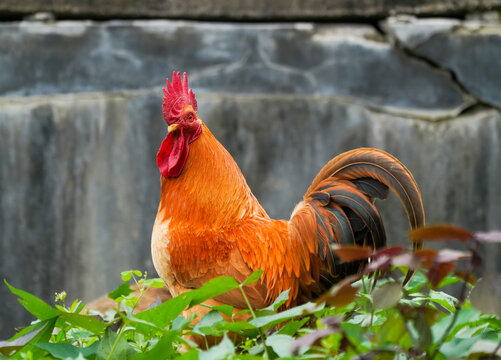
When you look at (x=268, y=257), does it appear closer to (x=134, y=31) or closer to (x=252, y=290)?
(x=252, y=290)

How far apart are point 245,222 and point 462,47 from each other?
240cm

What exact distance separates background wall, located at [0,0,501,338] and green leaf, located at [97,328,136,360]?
285cm

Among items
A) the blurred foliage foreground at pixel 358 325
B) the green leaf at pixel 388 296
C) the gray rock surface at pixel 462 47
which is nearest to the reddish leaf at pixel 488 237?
the blurred foliage foreground at pixel 358 325

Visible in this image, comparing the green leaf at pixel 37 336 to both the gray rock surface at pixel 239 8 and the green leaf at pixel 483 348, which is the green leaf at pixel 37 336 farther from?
the gray rock surface at pixel 239 8

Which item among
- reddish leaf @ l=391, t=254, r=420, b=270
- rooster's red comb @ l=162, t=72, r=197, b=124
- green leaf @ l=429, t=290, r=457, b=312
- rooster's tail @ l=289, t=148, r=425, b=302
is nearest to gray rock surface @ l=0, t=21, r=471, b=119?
rooster's red comb @ l=162, t=72, r=197, b=124

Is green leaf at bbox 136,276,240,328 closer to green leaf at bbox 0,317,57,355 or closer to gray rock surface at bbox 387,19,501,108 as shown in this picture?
green leaf at bbox 0,317,57,355

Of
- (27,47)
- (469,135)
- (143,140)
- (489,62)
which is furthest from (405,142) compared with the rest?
(27,47)

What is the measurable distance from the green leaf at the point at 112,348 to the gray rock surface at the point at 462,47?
329 cm

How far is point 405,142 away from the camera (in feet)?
13.3

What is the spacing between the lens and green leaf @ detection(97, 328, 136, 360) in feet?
3.66

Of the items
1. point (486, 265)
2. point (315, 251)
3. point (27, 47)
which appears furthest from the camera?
point (486, 265)

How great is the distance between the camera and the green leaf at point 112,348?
1.12m

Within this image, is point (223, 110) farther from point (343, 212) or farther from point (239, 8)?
point (343, 212)

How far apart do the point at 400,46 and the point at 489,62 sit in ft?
1.93
